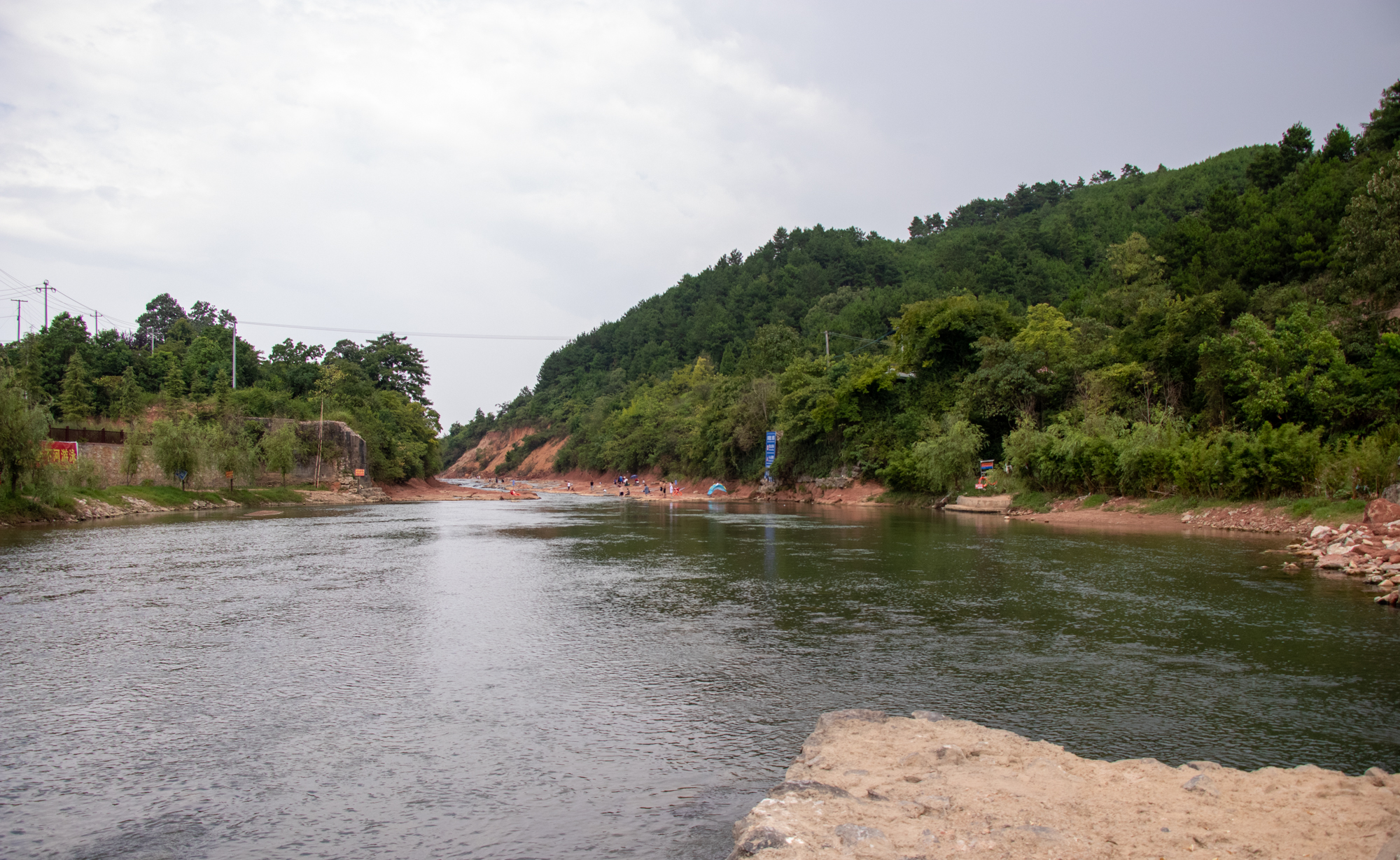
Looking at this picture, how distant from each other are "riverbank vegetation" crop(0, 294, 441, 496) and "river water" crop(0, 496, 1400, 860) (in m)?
37.6

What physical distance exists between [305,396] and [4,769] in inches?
2953

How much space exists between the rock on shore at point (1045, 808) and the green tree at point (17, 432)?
33.4 meters

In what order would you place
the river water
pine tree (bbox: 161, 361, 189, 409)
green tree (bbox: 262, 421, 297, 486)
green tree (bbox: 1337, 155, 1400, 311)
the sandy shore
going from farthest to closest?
1. the sandy shore
2. pine tree (bbox: 161, 361, 189, 409)
3. green tree (bbox: 262, 421, 297, 486)
4. green tree (bbox: 1337, 155, 1400, 311)
5. the river water

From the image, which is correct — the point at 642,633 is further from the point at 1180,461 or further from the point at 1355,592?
the point at 1180,461

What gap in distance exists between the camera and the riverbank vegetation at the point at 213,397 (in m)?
51.0

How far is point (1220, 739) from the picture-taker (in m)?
6.27

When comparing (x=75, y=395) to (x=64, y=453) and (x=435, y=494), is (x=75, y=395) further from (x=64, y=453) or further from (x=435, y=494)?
(x=435, y=494)

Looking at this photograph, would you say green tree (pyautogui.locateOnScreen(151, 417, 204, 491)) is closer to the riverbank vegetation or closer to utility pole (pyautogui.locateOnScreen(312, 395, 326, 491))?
the riverbank vegetation

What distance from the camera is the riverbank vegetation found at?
51.0 meters

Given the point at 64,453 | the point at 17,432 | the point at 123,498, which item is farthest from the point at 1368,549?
the point at 64,453

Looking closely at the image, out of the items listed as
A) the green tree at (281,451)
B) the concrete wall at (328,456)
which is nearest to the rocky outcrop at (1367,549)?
the concrete wall at (328,456)

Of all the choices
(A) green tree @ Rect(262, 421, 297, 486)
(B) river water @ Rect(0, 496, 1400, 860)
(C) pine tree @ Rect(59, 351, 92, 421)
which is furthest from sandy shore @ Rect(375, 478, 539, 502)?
(B) river water @ Rect(0, 496, 1400, 860)

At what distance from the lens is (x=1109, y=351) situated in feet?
128

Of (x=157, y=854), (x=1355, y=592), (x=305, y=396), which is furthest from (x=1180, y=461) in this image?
(x=305, y=396)
